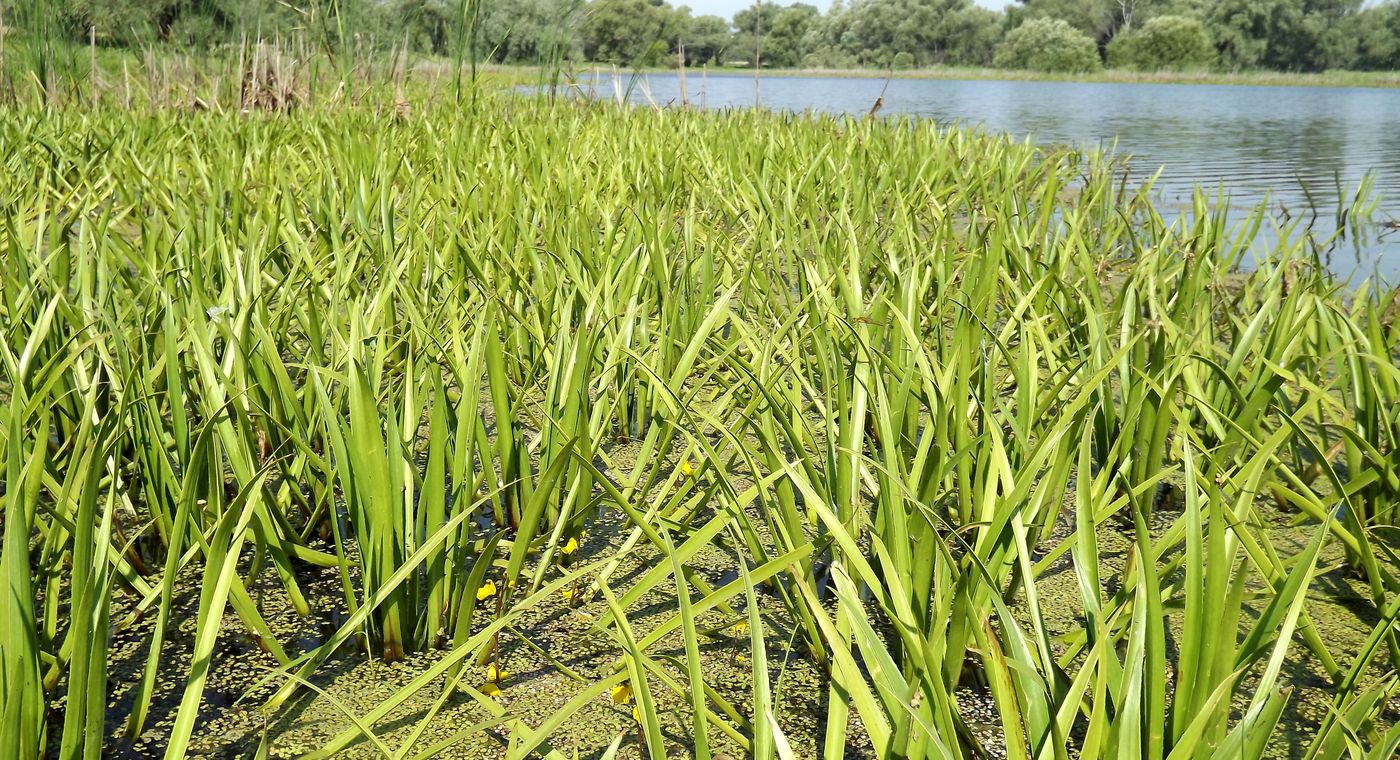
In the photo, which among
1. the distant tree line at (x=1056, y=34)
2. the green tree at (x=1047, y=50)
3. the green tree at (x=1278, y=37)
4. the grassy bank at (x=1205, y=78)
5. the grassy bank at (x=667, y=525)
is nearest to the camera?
the grassy bank at (x=667, y=525)

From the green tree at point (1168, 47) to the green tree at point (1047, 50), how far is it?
1338mm

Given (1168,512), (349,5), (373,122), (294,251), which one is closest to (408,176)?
(294,251)

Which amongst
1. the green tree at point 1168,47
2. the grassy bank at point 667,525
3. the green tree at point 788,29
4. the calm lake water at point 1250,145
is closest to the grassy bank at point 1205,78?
the green tree at point 1168,47

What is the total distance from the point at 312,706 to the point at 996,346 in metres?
0.92

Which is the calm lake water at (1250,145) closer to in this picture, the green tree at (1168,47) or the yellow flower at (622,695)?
the yellow flower at (622,695)

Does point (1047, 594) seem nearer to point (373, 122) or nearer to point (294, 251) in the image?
point (294, 251)

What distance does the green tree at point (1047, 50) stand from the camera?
4112cm

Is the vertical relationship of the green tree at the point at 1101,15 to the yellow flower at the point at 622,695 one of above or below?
above

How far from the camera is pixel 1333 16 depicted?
46781 millimetres

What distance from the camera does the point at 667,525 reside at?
1.15 m

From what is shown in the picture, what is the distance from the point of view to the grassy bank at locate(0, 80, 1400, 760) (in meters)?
0.75

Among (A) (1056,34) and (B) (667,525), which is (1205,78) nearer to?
(A) (1056,34)

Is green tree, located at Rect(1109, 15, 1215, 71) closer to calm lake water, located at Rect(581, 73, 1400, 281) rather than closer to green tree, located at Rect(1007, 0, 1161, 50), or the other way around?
green tree, located at Rect(1007, 0, 1161, 50)

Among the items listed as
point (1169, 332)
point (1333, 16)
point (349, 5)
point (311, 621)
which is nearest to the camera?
point (311, 621)
